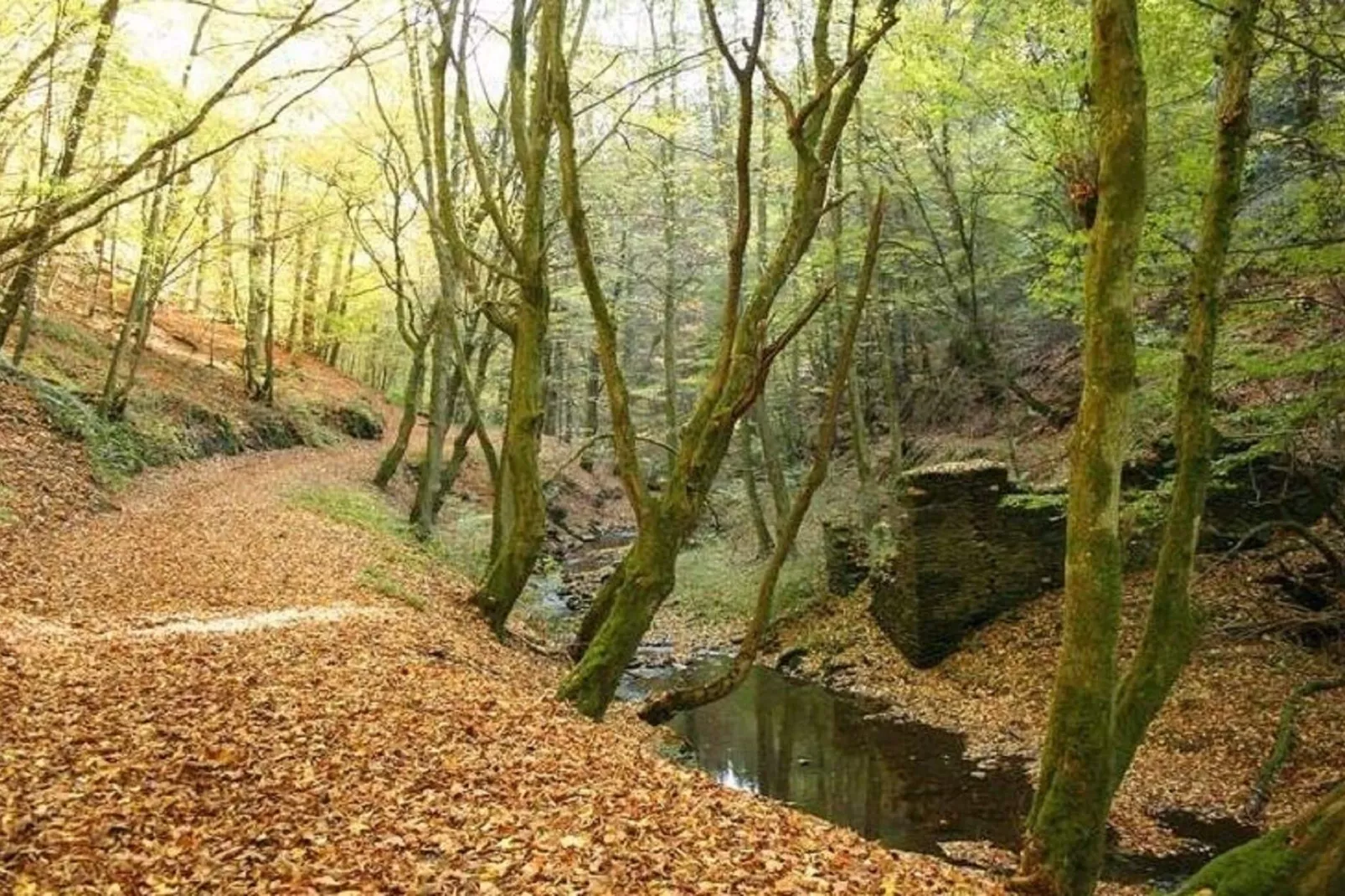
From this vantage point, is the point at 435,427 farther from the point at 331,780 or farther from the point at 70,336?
the point at 331,780

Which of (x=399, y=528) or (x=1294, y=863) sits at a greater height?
(x=1294, y=863)

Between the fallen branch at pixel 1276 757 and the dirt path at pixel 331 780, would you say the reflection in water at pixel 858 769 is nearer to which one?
the fallen branch at pixel 1276 757

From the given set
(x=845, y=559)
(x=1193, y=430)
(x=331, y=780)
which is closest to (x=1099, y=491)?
(x=1193, y=430)

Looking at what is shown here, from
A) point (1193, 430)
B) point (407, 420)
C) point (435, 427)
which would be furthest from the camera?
point (407, 420)

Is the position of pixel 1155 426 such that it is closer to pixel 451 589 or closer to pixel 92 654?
pixel 451 589

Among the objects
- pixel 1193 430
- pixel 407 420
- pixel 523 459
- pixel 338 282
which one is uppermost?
pixel 338 282

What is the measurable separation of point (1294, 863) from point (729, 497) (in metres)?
22.3

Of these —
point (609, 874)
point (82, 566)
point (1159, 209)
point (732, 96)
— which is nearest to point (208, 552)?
point (82, 566)

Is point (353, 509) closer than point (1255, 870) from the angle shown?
No

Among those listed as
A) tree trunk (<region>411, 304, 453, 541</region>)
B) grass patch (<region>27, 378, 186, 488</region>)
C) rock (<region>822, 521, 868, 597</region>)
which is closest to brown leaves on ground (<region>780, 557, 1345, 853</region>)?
rock (<region>822, 521, 868, 597</region>)

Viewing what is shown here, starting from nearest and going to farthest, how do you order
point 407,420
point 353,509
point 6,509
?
point 6,509 → point 353,509 → point 407,420

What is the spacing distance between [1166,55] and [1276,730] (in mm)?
7747

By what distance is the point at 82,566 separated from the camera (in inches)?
468

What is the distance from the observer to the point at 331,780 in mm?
5832
